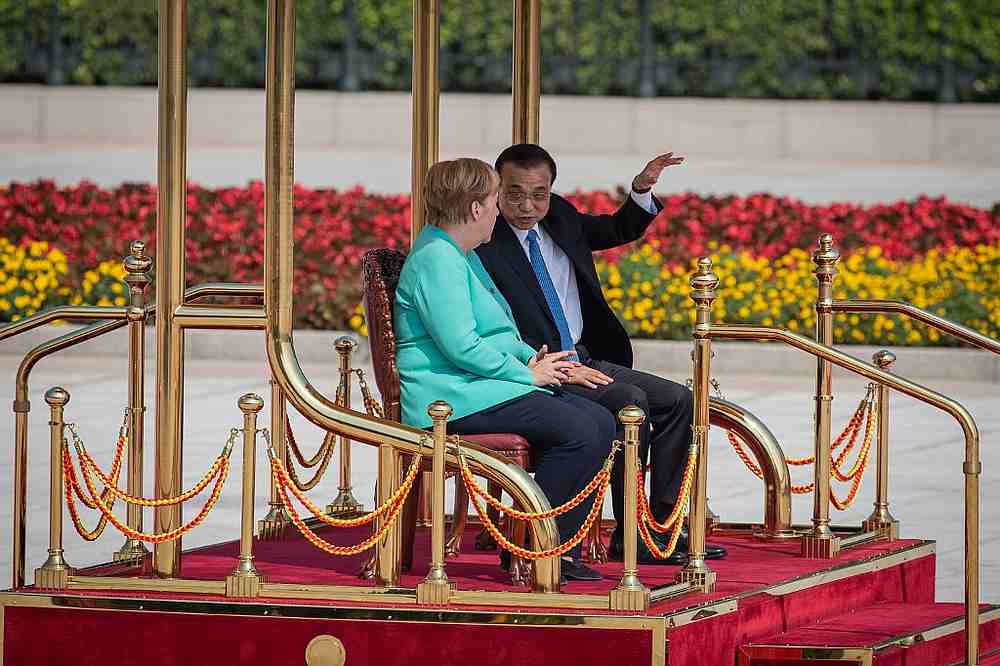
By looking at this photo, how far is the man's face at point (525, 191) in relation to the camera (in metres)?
6.84

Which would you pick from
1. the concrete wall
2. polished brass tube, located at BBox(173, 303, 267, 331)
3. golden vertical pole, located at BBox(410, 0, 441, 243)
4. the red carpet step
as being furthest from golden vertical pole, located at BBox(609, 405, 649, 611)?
the concrete wall

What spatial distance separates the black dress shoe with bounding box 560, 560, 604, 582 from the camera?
249 inches

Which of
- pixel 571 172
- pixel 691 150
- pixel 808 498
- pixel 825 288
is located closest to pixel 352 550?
pixel 825 288

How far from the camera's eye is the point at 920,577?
24.8 ft

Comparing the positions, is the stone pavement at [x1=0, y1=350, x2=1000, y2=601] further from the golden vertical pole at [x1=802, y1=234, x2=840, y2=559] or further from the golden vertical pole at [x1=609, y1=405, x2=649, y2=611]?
the golden vertical pole at [x1=609, y1=405, x2=649, y2=611]

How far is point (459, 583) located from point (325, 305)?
9236 mm

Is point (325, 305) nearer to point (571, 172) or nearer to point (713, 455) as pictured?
point (713, 455)

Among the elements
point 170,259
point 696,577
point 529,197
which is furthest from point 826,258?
point 170,259

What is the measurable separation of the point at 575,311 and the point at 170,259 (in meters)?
1.56

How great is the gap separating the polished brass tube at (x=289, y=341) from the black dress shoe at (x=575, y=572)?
323mm

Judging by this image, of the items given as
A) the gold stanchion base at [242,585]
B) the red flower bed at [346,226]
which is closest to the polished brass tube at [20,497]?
the gold stanchion base at [242,585]

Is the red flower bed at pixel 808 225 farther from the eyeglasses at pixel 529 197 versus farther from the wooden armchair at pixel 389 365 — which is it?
the wooden armchair at pixel 389 365

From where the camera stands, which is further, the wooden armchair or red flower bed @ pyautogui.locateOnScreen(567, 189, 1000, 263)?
red flower bed @ pyautogui.locateOnScreen(567, 189, 1000, 263)

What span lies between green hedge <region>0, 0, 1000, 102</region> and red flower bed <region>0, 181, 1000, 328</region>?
9.24 m
